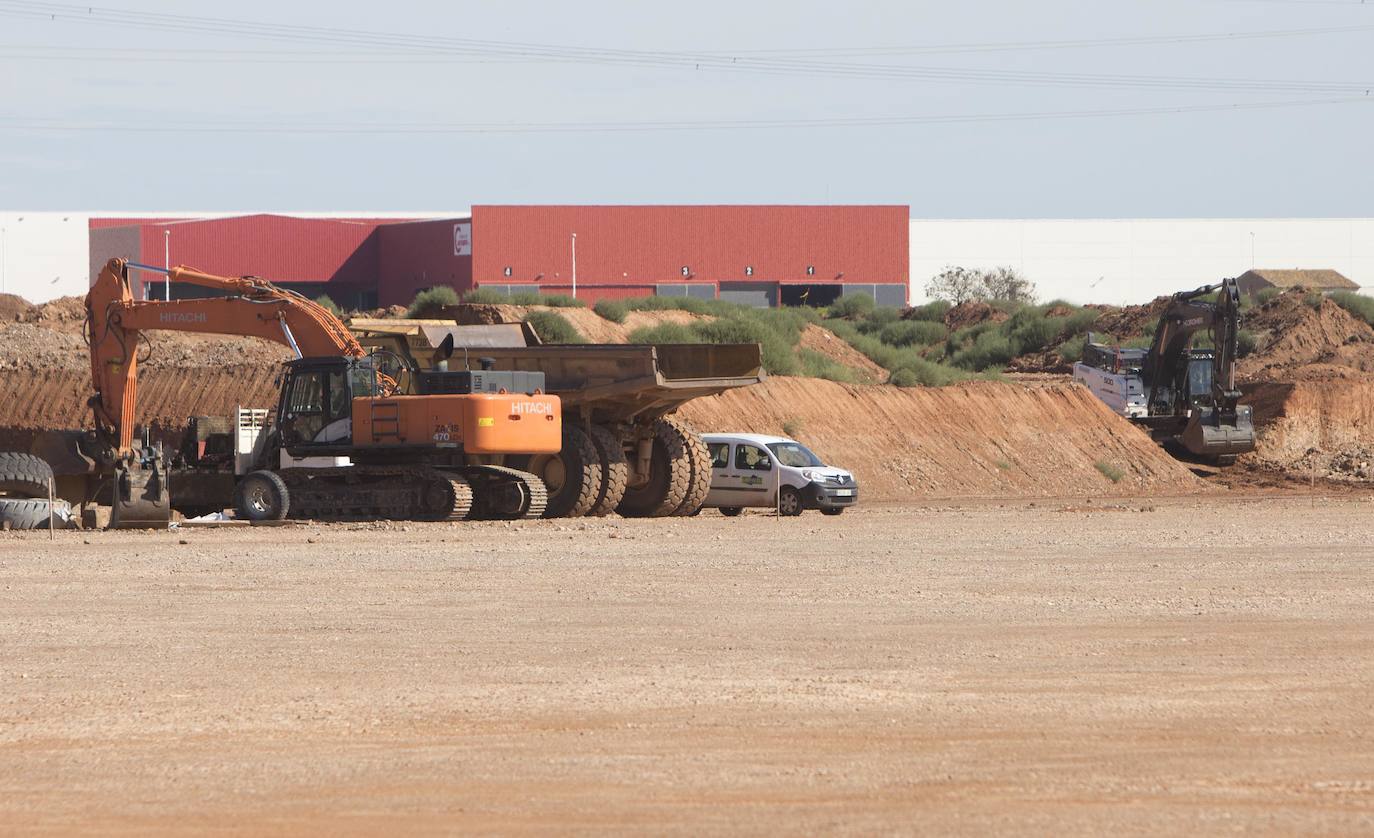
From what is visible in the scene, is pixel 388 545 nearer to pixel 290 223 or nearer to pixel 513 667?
pixel 513 667

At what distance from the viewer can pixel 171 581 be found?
18.4m

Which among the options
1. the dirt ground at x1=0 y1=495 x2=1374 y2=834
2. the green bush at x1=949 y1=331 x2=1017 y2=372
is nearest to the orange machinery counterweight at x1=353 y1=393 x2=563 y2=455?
the dirt ground at x1=0 y1=495 x2=1374 y2=834

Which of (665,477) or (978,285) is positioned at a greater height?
(978,285)

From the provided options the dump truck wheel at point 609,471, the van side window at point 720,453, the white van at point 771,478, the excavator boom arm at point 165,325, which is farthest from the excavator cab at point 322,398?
the van side window at point 720,453

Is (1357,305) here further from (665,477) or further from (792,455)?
(665,477)

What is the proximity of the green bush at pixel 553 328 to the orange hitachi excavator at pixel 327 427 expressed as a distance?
2351 cm

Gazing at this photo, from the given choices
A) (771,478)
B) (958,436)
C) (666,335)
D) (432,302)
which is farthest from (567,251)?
(771,478)

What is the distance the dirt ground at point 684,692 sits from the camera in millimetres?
8461

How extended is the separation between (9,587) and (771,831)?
12.4 meters

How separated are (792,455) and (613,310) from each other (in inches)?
1087

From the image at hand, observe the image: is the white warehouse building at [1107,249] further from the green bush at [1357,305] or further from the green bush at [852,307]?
the green bush at [1357,305]

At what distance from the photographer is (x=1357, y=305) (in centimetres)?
7231

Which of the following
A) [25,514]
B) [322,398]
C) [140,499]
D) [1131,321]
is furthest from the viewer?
[1131,321]

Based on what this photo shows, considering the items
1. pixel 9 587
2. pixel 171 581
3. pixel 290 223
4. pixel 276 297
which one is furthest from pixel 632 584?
pixel 290 223
